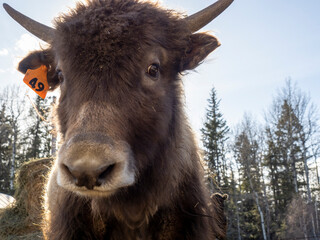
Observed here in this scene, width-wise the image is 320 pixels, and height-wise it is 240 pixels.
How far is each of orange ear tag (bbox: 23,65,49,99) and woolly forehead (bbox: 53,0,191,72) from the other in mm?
744

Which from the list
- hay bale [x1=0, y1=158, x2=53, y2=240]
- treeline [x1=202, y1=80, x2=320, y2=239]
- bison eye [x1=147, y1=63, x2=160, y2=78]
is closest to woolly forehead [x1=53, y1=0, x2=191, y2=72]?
bison eye [x1=147, y1=63, x2=160, y2=78]

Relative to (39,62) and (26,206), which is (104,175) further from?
(26,206)

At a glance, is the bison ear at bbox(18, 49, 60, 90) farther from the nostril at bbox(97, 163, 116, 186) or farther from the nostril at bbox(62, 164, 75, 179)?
the nostril at bbox(97, 163, 116, 186)

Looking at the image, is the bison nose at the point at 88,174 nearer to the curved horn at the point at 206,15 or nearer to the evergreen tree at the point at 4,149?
the curved horn at the point at 206,15

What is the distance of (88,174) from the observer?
1780 mm

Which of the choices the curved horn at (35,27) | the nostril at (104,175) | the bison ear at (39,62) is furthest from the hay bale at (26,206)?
the nostril at (104,175)

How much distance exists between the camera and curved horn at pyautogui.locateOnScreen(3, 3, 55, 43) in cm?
337

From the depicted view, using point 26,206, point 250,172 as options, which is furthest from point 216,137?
point 26,206

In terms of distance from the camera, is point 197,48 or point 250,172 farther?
point 250,172

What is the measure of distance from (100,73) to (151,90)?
0.54 metres

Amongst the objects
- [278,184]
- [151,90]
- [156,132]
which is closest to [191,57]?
[151,90]

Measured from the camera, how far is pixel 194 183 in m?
3.23

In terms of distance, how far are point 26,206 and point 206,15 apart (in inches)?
308

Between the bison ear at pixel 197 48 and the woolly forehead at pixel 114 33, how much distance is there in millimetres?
209
